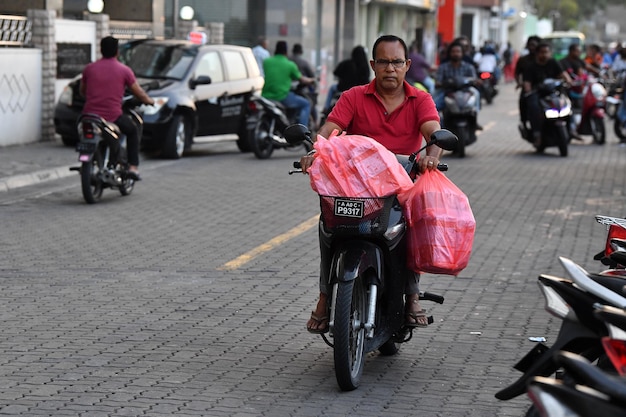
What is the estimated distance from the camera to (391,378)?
23.1 feet

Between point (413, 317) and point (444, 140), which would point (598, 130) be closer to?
point (413, 317)

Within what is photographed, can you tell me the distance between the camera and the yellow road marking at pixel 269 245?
10.5 m

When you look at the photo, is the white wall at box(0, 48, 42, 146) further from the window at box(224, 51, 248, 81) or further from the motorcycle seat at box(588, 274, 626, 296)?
the motorcycle seat at box(588, 274, 626, 296)

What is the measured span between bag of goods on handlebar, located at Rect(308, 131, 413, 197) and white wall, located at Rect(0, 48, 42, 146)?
45.4ft

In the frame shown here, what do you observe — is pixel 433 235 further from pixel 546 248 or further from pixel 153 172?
pixel 153 172

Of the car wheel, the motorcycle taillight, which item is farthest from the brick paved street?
the car wheel

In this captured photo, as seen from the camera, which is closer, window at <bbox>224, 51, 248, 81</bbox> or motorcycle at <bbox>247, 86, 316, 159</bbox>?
motorcycle at <bbox>247, 86, 316, 159</bbox>

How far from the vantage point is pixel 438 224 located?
6.85m

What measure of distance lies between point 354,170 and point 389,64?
3.07 feet

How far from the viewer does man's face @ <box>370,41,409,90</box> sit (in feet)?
23.8

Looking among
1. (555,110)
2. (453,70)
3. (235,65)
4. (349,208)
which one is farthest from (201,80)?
(349,208)

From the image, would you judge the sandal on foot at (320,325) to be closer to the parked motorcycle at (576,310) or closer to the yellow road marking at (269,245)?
the parked motorcycle at (576,310)

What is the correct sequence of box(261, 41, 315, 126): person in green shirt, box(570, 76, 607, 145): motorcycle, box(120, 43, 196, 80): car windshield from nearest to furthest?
1. box(120, 43, 196, 80): car windshield
2. box(261, 41, 315, 126): person in green shirt
3. box(570, 76, 607, 145): motorcycle

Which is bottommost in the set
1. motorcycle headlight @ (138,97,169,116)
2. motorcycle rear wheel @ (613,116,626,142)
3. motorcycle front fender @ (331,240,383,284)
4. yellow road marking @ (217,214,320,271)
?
motorcycle rear wheel @ (613,116,626,142)
